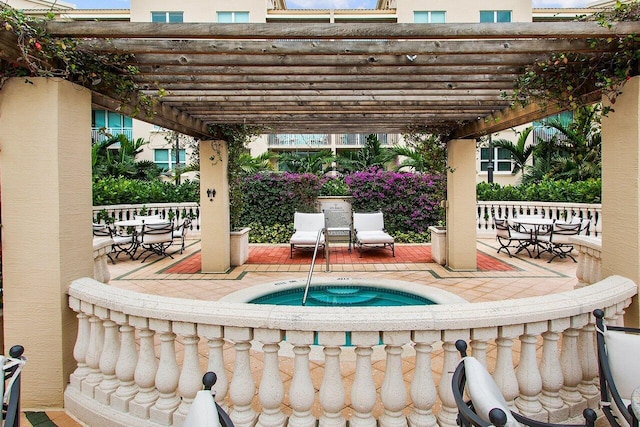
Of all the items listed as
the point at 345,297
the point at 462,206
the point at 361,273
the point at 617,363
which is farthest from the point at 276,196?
the point at 617,363

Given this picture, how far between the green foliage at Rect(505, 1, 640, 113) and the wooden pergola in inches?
3.8

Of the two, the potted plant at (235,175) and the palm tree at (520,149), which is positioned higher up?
the palm tree at (520,149)

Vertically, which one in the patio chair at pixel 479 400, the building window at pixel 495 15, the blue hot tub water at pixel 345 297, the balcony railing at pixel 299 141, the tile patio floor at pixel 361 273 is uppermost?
the building window at pixel 495 15

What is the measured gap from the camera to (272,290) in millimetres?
6031

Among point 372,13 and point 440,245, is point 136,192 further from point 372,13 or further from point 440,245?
point 372,13

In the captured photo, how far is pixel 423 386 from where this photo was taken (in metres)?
2.08

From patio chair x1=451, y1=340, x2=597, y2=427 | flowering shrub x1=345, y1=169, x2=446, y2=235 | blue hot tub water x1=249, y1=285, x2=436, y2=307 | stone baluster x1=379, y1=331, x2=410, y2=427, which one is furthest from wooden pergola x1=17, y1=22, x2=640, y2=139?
flowering shrub x1=345, y1=169, x2=446, y2=235

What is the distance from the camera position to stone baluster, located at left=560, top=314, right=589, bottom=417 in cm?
231

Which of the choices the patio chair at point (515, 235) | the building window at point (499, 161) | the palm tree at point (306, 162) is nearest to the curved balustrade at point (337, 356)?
the patio chair at point (515, 235)

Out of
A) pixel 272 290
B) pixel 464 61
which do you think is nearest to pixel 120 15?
pixel 272 290

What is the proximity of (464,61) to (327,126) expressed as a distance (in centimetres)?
413

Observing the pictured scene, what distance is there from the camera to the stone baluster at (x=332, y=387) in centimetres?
204

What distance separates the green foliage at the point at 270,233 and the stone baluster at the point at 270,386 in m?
9.14

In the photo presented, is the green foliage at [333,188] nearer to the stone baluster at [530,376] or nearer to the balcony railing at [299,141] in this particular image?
the stone baluster at [530,376]
